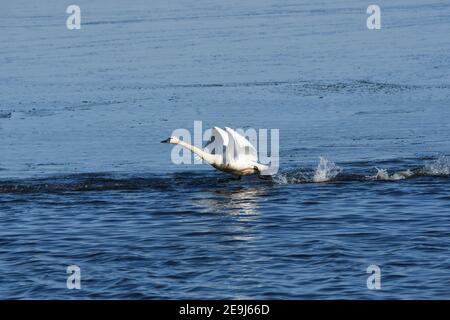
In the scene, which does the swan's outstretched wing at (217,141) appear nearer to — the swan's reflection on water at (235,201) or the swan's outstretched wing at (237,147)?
the swan's outstretched wing at (237,147)

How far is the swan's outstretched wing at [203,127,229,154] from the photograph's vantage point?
67.4 feet

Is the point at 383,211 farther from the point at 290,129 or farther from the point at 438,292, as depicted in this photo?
the point at 290,129

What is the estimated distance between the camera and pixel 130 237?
17953 mm

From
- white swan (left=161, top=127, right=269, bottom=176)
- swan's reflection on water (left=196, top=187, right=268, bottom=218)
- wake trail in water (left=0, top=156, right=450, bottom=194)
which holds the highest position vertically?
white swan (left=161, top=127, right=269, bottom=176)

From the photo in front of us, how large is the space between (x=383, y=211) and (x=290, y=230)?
1.77 meters

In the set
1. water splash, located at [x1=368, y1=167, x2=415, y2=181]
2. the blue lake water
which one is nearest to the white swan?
the blue lake water

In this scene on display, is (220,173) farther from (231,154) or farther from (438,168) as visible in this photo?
(438,168)

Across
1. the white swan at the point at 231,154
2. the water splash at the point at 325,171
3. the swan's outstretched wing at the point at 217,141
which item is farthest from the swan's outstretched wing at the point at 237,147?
the water splash at the point at 325,171

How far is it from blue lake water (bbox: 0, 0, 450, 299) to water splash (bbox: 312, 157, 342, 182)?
4 cm

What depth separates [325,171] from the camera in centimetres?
2127

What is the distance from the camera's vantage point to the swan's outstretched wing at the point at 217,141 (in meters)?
20.5

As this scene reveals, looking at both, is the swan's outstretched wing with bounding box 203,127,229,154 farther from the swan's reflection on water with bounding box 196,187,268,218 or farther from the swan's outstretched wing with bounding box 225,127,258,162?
the swan's reflection on water with bounding box 196,187,268,218

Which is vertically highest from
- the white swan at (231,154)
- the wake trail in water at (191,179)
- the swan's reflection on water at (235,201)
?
the white swan at (231,154)
